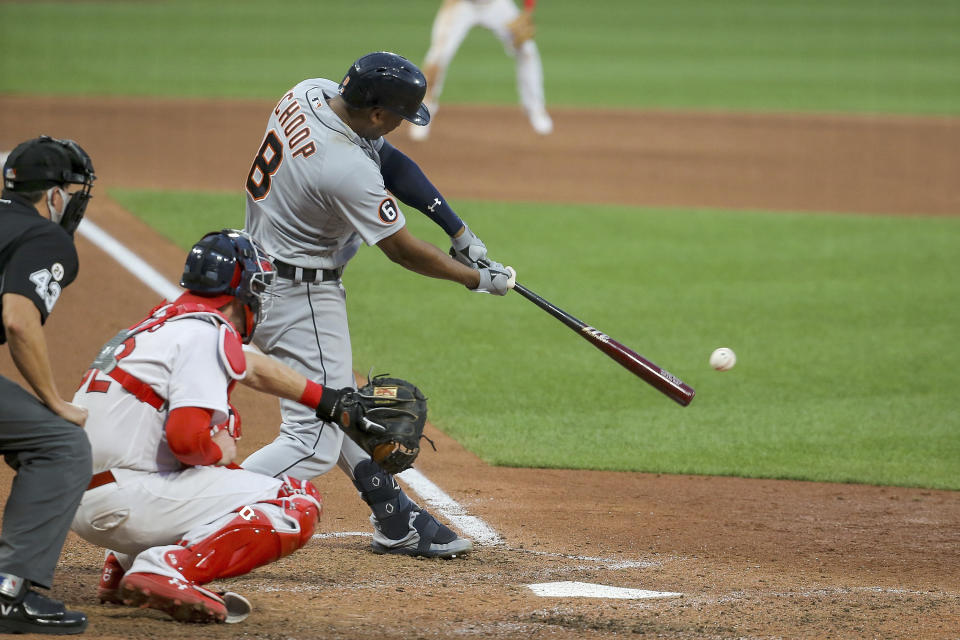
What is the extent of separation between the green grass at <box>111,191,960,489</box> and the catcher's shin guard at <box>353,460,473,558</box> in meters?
1.56

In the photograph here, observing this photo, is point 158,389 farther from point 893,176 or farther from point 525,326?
point 893,176

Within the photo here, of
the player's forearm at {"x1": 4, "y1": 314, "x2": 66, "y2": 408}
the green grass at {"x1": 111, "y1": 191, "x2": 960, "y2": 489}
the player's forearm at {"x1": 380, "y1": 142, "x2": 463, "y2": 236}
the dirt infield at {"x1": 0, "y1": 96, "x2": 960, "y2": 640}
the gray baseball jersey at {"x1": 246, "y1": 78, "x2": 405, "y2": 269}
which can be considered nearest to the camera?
the player's forearm at {"x1": 4, "y1": 314, "x2": 66, "y2": 408}

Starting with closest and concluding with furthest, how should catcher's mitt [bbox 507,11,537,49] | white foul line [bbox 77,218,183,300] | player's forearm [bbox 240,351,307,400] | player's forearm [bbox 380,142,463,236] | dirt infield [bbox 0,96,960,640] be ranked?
player's forearm [bbox 240,351,307,400] < dirt infield [bbox 0,96,960,640] < player's forearm [bbox 380,142,463,236] < white foul line [bbox 77,218,183,300] < catcher's mitt [bbox 507,11,537,49]

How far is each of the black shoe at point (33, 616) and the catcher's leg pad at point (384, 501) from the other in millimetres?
1478

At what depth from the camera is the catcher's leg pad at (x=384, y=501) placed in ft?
16.4

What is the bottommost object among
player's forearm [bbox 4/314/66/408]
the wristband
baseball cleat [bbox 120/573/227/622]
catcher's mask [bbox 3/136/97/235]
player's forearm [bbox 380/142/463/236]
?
baseball cleat [bbox 120/573/227/622]

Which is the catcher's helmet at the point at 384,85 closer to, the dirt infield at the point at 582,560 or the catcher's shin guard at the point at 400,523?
the catcher's shin guard at the point at 400,523

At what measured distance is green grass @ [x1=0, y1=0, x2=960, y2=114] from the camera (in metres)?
21.9

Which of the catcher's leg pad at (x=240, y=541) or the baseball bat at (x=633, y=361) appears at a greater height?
the baseball bat at (x=633, y=361)

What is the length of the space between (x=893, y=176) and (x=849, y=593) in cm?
1200

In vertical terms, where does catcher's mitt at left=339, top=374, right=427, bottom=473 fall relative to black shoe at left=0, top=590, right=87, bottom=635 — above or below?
above

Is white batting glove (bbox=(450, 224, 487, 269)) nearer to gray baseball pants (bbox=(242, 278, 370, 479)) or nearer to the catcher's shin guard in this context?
gray baseball pants (bbox=(242, 278, 370, 479))

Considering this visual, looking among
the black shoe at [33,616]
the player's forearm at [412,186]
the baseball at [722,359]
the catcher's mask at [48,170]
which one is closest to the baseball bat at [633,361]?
the player's forearm at [412,186]

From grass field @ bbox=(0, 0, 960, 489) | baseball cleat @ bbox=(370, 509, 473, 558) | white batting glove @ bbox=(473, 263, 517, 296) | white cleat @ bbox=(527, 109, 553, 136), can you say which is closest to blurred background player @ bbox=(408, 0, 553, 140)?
white cleat @ bbox=(527, 109, 553, 136)
